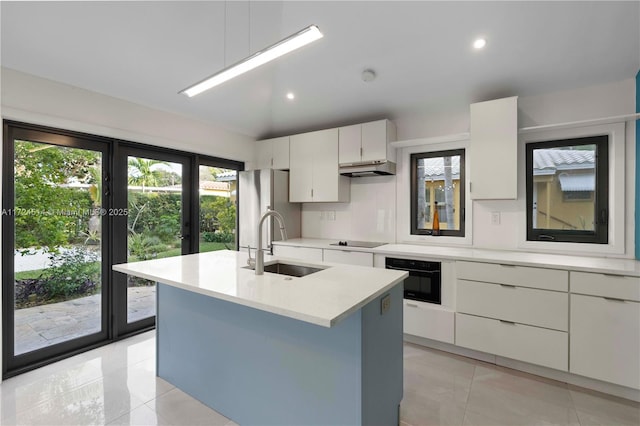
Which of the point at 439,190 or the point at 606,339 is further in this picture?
the point at 439,190

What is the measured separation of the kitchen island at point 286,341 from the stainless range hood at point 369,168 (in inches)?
67.2

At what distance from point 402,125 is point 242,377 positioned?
10.3 ft

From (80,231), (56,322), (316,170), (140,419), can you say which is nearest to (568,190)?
(316,170)

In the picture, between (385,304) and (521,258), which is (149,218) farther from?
(521,258)

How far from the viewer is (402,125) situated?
12.2 feet

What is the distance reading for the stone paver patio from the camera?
2.62 metres

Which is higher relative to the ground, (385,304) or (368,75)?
(368,75)

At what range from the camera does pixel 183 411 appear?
206 centimetres

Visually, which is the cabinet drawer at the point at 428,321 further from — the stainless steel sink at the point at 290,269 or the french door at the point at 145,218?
the french door at the point at 145,218

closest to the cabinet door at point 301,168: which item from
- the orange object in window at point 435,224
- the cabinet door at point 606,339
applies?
the orange object in window at point 435,224

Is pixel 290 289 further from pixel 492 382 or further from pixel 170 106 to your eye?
pixel 170 106

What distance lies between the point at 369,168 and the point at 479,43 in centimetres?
154

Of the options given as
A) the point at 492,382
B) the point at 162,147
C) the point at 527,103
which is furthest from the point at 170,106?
the point at 492,382

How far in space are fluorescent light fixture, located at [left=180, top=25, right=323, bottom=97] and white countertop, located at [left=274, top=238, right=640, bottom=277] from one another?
2.09m
